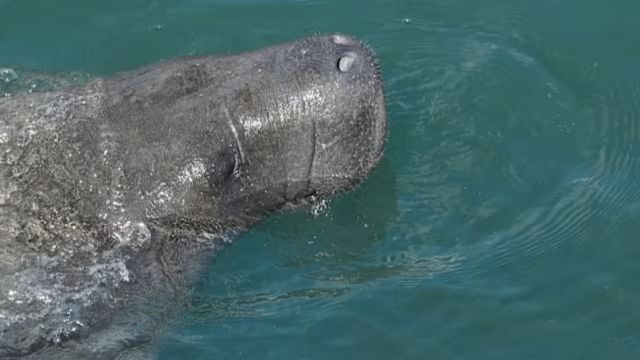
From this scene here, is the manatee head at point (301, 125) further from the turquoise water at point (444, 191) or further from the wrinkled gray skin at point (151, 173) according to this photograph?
the turquoise water at point (444, 191)

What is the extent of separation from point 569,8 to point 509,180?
2.67 meters

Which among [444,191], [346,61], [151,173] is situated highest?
[346,61]

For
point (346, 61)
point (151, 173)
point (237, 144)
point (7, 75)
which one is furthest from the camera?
point (7, 75)

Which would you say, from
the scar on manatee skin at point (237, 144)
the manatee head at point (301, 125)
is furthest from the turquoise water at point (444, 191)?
the scar on manatee skin at point (237, 144)

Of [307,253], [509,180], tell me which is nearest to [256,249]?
[307,253]

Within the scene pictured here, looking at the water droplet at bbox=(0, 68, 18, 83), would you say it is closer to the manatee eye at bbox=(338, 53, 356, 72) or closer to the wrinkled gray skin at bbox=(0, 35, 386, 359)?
the wrinkled gray skin at bbox=(0, 35, 386, 359)

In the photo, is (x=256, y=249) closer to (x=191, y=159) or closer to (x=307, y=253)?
(x=307, y=253)

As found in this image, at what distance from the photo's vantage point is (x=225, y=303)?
350 inches

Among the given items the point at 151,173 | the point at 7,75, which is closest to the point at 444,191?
the point at 151,173

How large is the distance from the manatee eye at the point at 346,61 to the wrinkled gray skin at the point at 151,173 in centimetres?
1

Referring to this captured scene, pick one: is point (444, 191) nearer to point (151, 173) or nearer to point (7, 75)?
point (151, 173)

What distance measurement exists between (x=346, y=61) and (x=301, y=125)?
1.93 ft

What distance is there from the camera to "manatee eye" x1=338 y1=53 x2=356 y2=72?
841 centimetres

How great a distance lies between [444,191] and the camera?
9.80m
